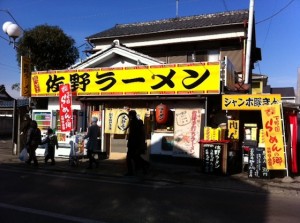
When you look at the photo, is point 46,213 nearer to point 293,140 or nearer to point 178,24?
point 293,140

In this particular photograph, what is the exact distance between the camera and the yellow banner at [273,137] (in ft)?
38.5

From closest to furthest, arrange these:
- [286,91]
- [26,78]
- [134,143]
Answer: [134,143]
[26,78]
[286,91]

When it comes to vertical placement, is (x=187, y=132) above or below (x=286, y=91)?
below

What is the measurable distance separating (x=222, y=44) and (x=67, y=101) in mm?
8159

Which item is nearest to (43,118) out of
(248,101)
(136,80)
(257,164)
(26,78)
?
(26,78)

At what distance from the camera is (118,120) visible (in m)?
15.5

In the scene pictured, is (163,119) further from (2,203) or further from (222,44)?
(2,203)

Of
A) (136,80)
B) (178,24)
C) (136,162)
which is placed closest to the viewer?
(136,162)

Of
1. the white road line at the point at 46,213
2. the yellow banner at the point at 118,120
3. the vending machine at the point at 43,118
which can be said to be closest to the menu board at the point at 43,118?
the vending machine at the point at 43,118

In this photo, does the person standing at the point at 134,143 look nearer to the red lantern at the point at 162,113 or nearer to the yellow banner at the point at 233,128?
the red lantern at the point at 162,113

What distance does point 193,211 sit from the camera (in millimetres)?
7582

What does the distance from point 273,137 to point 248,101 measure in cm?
165

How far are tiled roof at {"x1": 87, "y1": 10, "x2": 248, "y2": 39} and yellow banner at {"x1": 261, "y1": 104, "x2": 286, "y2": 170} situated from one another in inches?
275

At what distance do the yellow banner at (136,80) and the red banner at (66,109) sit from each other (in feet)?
3.10
